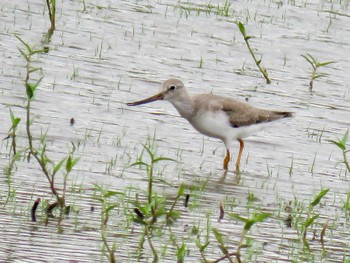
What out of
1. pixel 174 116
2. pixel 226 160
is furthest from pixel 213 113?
pixel 174 116

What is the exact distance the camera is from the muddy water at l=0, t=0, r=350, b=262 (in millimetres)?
7973

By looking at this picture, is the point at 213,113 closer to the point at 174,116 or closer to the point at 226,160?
the point at 226,160

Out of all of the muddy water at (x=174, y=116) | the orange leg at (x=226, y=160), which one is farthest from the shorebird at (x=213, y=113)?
the muddy water at (x=174, y=116)

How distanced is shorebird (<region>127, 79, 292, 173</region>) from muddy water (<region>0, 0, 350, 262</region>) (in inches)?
10.3

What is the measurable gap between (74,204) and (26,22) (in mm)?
7489

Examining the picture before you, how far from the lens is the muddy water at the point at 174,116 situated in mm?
7973

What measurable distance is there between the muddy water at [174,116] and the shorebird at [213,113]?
0.26 metres

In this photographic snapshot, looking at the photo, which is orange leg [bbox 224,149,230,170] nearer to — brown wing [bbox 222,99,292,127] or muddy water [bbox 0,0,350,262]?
muddy water [bbox 0,0,350,262]

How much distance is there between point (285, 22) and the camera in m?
17.6

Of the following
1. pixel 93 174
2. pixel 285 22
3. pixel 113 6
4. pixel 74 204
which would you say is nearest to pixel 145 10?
pixel 113 6

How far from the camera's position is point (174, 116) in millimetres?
12766

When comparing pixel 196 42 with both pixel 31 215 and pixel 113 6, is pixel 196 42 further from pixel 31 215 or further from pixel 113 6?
pixel 31 215

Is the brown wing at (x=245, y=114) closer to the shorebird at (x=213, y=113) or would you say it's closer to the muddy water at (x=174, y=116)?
the shorebird at (x=213, y=113)

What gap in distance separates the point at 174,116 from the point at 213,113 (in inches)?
61.7
